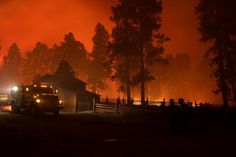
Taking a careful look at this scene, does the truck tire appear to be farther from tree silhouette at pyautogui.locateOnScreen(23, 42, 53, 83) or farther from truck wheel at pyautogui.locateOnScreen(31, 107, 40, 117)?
tree silhouette at pyautogui.locateOnScreen(23, 42, 53, 83)

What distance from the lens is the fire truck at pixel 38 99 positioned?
31000mm

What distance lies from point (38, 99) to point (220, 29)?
26.6 m

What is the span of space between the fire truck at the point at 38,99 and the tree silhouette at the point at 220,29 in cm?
2266

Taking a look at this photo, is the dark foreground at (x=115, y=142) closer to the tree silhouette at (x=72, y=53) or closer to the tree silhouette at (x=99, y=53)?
the tree silhouette at (x=99, y=53)

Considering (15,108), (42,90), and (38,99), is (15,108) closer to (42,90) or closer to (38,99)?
(42,90)

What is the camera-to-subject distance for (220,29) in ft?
143

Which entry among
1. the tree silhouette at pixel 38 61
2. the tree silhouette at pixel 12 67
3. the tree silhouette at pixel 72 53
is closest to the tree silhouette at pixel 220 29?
the tree silhouette at pixel 72 53

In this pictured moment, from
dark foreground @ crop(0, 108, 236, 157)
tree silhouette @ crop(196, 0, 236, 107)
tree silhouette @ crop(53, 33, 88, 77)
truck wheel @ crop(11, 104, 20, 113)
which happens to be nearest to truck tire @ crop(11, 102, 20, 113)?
truck wheel @ crop(11, 104, 20, 113)

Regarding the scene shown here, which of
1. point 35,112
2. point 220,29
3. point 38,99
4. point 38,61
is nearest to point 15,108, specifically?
point 35,112

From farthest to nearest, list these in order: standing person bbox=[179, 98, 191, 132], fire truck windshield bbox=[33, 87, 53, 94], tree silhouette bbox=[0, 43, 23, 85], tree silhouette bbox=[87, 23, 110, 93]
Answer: tree silhouette bbox=[0, 43, 23, 85] → tree silhouette bbox=[87, 23, 110, 93] → fire truck windshield bbox=[33, 87, 53, 94] → standing person bbox=[179, 98, 191, 132]

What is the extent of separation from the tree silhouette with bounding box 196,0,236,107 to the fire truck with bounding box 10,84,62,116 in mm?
22658

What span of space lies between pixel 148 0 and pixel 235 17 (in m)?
13.5

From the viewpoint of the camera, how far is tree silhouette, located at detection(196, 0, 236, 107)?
42228 mm

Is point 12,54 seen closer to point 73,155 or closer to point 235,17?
point 235,17
